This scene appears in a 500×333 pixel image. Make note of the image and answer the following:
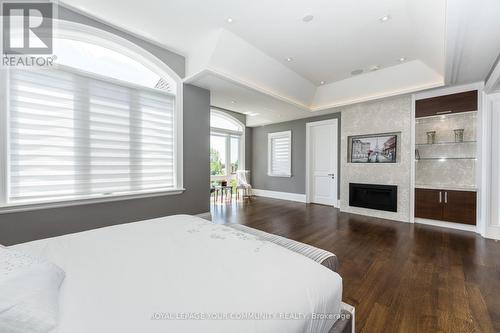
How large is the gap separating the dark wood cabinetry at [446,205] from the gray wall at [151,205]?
4.32m

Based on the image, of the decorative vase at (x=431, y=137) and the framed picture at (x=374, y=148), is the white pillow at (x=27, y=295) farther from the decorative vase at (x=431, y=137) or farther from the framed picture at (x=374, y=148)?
the decorative vase at (x=431, y=137)

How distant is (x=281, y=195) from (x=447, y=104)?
458cm

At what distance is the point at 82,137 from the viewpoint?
267 centimetres

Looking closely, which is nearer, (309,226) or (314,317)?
(314,317)

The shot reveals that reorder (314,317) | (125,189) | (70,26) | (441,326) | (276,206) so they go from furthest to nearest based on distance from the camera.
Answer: (276,206)
(125,189)
(70,26)
(441,326)
(314,317)

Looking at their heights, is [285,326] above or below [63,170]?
below

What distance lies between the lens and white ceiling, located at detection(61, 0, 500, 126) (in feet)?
7.84

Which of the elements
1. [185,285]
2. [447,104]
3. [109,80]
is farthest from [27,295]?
[447,104]

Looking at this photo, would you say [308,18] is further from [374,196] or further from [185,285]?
[374,196]

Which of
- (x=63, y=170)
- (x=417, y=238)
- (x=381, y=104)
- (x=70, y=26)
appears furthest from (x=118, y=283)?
(x=381, y=104)

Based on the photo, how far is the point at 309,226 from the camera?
3.91 metres

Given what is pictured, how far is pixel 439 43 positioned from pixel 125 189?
4.86 m

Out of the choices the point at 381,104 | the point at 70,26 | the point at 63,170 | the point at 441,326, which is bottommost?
the point at 441,326

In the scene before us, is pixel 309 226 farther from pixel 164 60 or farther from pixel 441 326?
pixel 164 60
